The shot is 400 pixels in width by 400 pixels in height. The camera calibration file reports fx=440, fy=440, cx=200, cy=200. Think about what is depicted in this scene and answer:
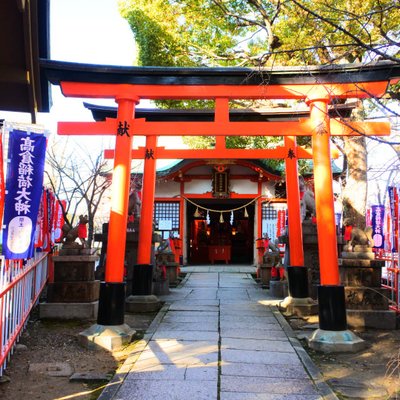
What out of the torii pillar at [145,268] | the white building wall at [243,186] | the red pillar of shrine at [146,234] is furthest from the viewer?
the white building wall at [243,186]

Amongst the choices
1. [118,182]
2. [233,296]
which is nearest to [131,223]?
[233,296]

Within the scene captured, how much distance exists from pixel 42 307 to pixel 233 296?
507 cm

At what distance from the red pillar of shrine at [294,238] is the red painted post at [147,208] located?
3195 millimetres

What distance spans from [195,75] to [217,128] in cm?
95

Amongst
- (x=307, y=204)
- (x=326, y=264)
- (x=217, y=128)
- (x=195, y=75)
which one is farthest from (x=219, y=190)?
(x=326, y=264)

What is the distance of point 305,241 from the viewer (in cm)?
1058

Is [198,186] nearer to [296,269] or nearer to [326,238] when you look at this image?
[296,269]

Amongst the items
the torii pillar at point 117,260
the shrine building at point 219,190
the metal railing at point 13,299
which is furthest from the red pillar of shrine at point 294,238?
the shrine building at point 219,190

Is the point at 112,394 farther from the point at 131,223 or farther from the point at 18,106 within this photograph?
the point at 131,223

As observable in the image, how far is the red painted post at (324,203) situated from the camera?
6848 millimetres

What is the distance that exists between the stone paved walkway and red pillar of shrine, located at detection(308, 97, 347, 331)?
72 cm

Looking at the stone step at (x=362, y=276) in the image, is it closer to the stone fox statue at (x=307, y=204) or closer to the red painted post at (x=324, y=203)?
the red painted post at (x=324, y=203)

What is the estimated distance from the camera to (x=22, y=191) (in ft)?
17.6

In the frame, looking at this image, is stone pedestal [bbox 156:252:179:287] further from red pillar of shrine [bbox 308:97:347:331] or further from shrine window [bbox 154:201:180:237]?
red pillar of shrine [bbox 308:97:347:331]
